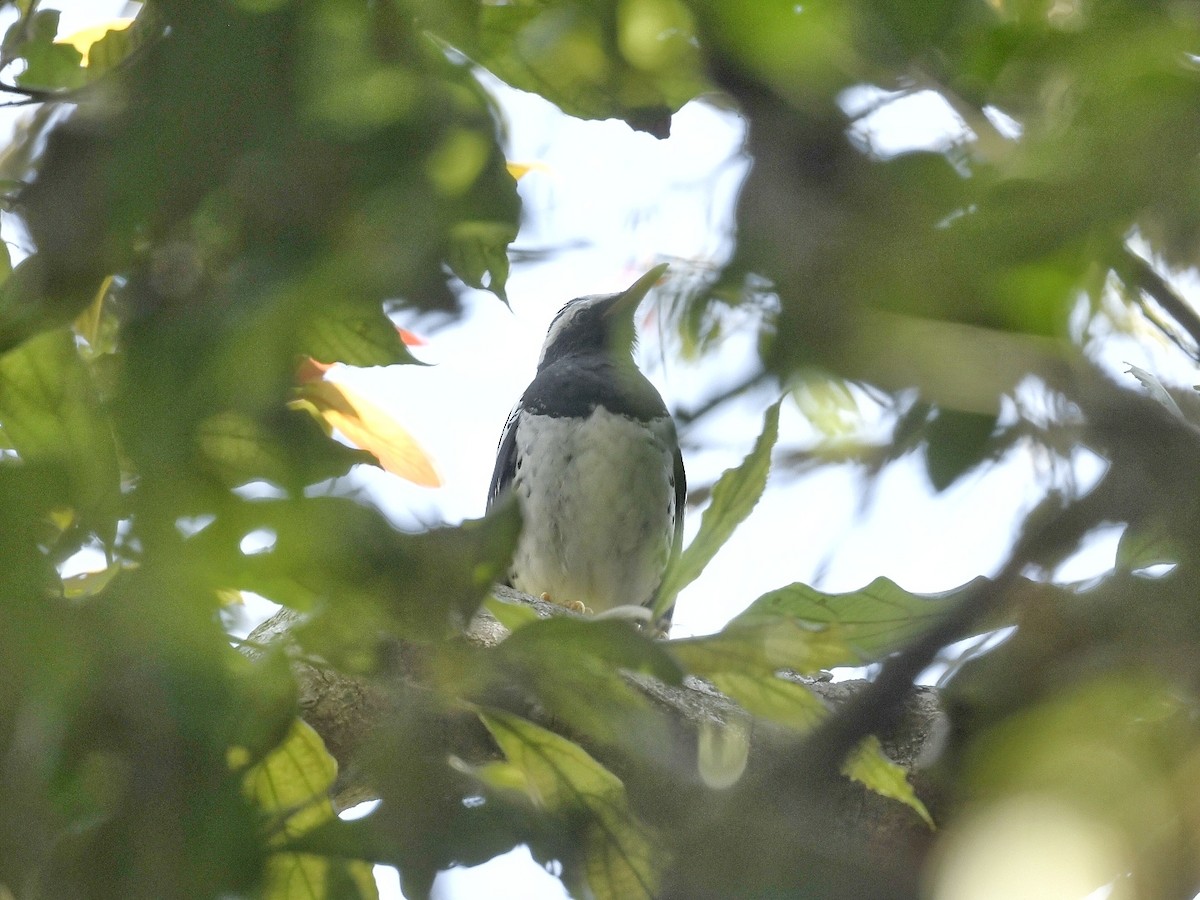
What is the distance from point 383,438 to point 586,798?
0.36 meters

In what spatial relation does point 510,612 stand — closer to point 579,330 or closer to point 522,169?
point 522,169

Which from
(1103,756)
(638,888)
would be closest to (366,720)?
(638,888)

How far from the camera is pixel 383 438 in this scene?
935 millimetres

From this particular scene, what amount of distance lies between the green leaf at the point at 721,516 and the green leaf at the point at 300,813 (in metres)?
0.20

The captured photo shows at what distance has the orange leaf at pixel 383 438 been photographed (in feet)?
2.97

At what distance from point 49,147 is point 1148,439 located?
1.52 feet

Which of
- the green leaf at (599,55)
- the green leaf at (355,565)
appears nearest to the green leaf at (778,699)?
the green leaf at (355,565)

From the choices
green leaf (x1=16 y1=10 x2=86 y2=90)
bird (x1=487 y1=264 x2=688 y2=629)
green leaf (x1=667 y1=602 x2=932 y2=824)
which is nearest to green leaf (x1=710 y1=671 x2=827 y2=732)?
green leaf (x1=667 y1=602 x2=932 y2=824)

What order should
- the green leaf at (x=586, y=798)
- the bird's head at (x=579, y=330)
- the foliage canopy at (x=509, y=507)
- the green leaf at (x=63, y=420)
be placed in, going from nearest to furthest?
the foliage canopy at (x=509, y=507)
the green leaf at (x=63, y=420)
the green leaf at (x=586, y=798)
the bird's head at (x=579, y=330)

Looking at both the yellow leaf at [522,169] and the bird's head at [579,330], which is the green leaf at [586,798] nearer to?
the yellow leaf at [522,169]

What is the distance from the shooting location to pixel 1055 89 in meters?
0.44

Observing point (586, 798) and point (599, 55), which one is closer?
point (599, 55)

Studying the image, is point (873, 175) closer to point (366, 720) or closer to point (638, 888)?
point (638, 888)

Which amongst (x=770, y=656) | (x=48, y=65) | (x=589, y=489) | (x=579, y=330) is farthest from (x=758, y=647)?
(x=579, y=330)
